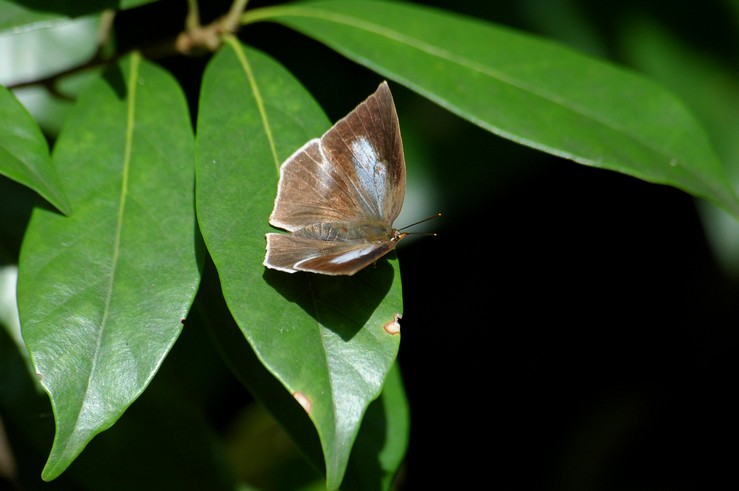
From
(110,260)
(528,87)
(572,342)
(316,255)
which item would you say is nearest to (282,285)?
(316,255)

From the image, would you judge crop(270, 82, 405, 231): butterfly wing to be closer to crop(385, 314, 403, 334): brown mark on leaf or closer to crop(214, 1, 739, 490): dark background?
crop(385, 314, 403, 334): brown mark on leaf

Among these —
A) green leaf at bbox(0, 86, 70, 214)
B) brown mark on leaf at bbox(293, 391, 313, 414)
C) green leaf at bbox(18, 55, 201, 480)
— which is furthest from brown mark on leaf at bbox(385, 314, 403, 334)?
green leaf at bbox(0, 86, 70, 214)

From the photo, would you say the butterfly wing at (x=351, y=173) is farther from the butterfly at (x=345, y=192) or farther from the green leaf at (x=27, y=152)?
the green leaf at (x=27, y=152)

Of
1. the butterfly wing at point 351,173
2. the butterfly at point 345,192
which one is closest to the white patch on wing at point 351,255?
the butterfly at point 345,192

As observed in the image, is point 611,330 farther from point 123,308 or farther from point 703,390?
point 123,308

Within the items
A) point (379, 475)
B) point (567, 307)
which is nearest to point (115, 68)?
point (379, 475)

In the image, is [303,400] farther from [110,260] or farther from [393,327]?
[110,260]
